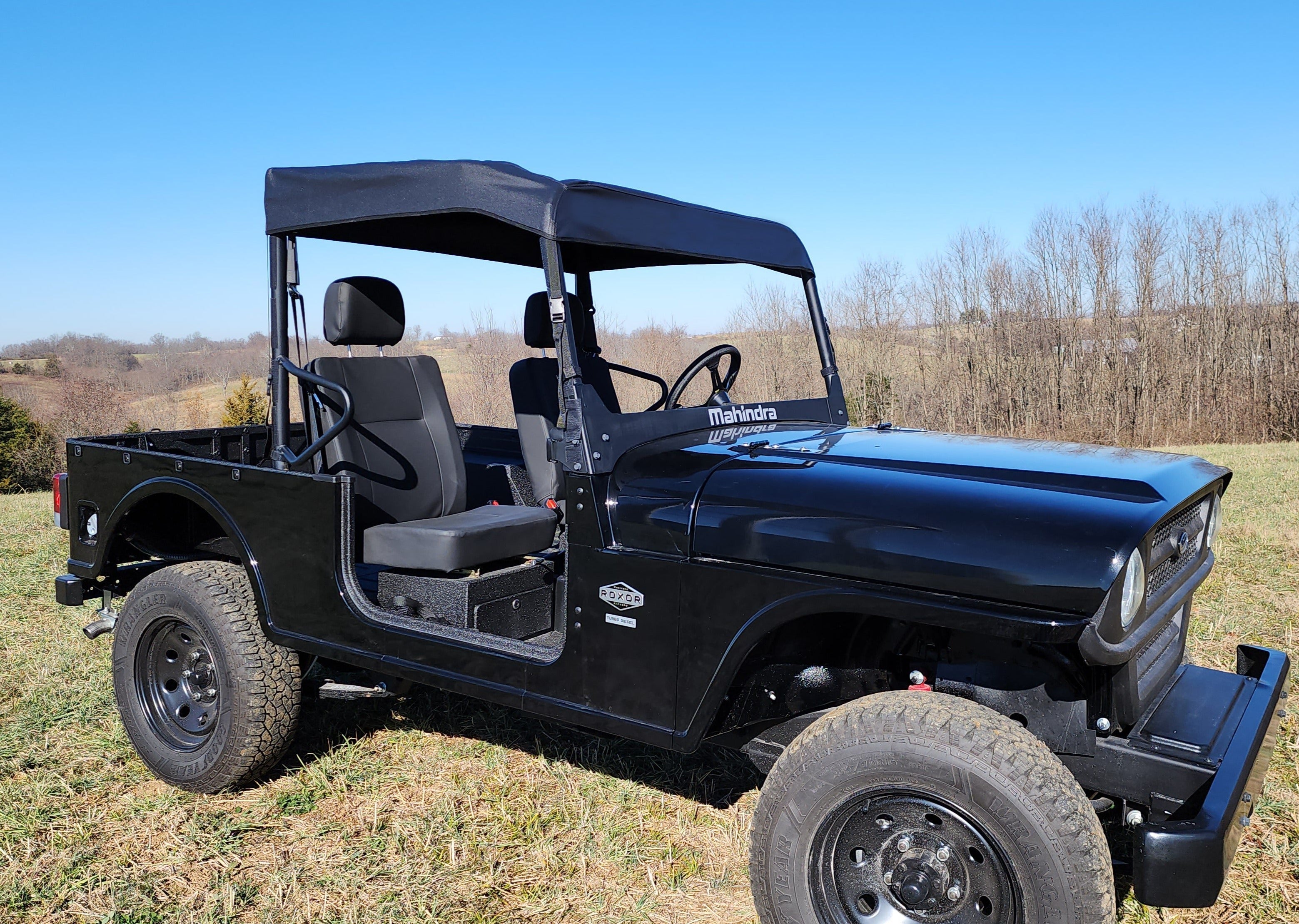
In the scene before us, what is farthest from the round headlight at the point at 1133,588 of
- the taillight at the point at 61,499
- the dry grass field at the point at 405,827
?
the taillight at the point at 61,499

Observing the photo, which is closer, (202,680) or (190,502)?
(202,680)

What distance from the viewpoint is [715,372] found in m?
3.76

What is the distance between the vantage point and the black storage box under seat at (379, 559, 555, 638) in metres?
3.22

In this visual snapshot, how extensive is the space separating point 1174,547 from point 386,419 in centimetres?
290

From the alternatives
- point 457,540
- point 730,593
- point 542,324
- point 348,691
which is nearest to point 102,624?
point 348,691

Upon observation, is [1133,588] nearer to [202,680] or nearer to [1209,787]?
[1209,787]

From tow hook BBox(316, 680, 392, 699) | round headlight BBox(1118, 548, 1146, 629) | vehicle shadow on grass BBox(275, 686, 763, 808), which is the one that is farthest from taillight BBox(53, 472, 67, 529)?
round headlight BBox(1118, 548, 1146, 629)

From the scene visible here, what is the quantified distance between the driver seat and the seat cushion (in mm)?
391

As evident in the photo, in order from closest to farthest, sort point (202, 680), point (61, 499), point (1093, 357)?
point (202, 680) < point (61, 499) < point (1093, 357)

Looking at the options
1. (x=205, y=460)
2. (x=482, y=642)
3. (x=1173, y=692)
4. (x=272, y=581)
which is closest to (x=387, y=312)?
(x=205, y=460)

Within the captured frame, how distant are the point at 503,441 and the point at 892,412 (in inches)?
512

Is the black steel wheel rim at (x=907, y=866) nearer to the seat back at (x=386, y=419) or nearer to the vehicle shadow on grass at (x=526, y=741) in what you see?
the vehicle shadow on grass at (x=526, y=741)

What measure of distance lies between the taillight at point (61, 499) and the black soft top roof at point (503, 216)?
5.16ft

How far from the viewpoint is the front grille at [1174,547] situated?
2311 millimetres
